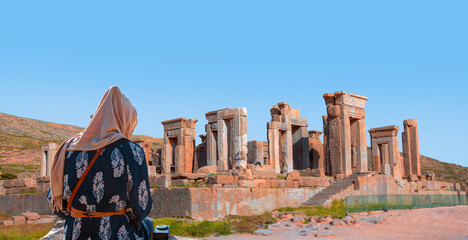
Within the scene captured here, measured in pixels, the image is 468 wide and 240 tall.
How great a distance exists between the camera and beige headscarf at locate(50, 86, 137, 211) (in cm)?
352

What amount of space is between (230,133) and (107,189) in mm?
23094

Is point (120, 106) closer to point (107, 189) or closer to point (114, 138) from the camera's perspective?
point (114, 138)

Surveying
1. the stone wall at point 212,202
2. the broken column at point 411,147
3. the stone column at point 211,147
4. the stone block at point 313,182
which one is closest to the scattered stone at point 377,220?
the stone wall at point 212,202

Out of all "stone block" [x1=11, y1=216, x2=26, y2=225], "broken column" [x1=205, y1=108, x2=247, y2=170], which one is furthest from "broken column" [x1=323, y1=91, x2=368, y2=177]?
"stone block" [x1=11, y1=216, x2=26, y2=225]

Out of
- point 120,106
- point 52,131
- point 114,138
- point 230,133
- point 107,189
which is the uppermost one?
point 52,131

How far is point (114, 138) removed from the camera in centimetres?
348

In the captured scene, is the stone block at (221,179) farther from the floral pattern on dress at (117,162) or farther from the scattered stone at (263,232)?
the floral pattern on dress at (117,162)

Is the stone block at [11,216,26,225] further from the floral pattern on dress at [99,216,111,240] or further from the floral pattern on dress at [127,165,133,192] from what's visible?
the floral pattern on dress at [127,165,133,192]

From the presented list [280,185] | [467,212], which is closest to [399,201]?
[467,212]

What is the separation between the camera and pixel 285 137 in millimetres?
29172

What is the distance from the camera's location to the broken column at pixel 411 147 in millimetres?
33125

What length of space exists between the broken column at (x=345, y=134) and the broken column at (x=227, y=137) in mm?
5767

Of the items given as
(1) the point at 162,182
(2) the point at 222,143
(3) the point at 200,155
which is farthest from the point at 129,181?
(3) the point at 200,155

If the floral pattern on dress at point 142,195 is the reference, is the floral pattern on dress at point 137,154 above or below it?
above
